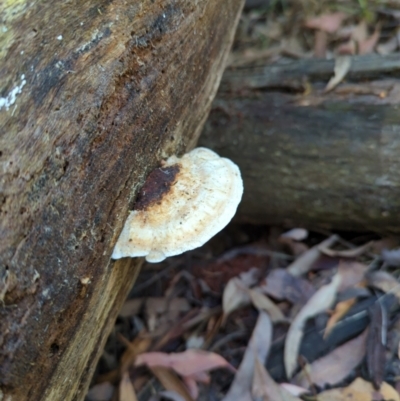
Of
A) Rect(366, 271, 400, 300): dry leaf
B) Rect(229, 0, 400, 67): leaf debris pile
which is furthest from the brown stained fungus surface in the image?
Rect(229, 0, 400, 67): leaf debris pile

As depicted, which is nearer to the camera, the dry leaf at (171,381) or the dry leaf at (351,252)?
the dry leaf at (171,381)

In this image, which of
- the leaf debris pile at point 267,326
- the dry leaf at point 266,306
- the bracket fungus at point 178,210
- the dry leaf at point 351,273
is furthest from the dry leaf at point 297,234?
the bracket fungus at point 178,210

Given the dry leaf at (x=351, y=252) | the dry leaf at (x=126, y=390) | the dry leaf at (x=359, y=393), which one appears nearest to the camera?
the dry leaf at (x=359, y=393)

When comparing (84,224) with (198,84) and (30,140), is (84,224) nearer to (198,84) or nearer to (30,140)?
(30,140)

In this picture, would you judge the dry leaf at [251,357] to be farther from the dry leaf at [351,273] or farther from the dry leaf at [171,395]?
the dry leaf at [351,273]

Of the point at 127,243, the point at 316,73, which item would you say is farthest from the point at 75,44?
the point at 316,73

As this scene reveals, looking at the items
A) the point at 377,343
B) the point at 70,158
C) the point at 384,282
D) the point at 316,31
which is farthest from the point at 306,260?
the point at 316,31

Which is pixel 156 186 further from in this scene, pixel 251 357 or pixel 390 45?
pixel 390 45
